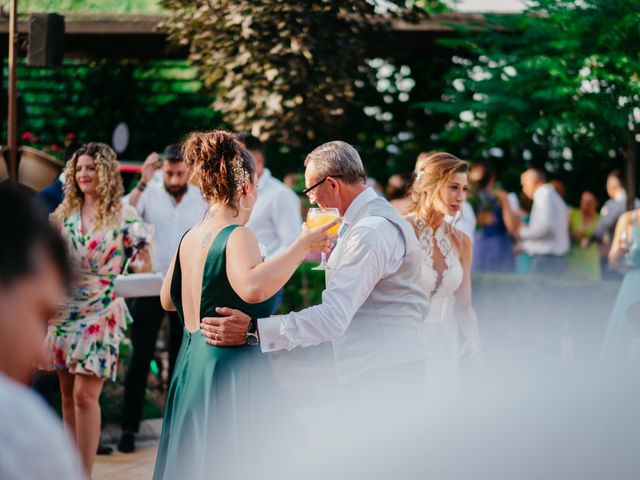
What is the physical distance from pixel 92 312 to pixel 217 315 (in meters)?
2.08

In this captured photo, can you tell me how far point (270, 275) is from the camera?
Result: 3.49 m

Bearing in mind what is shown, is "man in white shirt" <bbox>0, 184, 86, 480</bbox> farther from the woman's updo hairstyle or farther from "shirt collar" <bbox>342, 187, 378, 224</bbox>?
"shirt collar" <bbox>342, 187, 378, 224</bbox>

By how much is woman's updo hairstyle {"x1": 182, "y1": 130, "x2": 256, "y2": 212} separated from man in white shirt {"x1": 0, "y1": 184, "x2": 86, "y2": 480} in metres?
2.26

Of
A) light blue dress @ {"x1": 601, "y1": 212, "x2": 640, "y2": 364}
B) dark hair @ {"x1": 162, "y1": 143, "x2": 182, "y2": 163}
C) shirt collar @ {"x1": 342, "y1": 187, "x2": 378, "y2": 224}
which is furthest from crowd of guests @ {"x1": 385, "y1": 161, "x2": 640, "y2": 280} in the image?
shirt collar @ {"x1": 342, "y1": 187, "x2": 378, "y2": 224}

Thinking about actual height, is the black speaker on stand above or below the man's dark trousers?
above

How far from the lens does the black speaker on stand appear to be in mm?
9070

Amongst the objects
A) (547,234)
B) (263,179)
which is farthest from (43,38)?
(547,234)

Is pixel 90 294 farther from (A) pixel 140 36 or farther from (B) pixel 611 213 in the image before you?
(A) pixel 140 36

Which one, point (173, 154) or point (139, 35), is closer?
point (173, 154)

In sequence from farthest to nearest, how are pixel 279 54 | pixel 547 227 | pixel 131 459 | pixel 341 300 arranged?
pixel 547 227 → pixel 279 54 → pixel 131 459 → pixel 341 300

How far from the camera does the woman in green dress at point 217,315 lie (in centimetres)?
355

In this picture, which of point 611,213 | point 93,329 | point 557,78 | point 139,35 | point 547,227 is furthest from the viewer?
point 139,35

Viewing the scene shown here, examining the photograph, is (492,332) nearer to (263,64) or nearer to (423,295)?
(263,64)

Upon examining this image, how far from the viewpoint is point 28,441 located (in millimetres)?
1355
